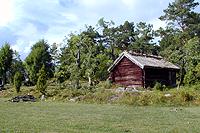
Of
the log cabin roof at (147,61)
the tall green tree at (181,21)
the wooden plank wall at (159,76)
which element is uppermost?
the tall green tree at (181,21)

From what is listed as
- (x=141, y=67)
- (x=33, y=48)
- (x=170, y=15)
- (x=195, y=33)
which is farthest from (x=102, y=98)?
(x=33, y=48)

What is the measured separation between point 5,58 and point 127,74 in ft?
105

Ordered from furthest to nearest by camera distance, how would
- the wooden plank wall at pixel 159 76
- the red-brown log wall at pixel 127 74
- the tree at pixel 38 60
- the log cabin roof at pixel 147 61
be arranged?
the tree at pixel 38 60 → the red-brown log wall at pixel 127 74 → the wooden plank wall at pixel 159 76 → the log cabin roof at pixel 147 61

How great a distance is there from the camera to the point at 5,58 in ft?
267

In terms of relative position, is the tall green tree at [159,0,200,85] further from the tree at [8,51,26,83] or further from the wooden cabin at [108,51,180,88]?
the tree at [8,51,26,83]

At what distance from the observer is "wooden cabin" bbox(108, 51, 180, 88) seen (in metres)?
57.3

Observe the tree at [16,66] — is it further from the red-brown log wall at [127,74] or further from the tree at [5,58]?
the red-brown log wall at [127,74]

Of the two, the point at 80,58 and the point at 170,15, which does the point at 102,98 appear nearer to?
the point at 80,58

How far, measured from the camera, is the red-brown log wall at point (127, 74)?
190 ft

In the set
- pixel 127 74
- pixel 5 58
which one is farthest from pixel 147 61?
Result: pixel 5 58

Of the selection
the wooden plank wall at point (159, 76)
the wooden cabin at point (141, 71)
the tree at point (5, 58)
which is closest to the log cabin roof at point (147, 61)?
the wooden cabin at point (141, 71)

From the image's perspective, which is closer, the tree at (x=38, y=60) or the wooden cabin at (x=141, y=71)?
the wooden cabin at (x=141, y=71)

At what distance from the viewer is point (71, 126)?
61.8 ft

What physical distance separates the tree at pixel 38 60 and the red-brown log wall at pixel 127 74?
73.4ft
